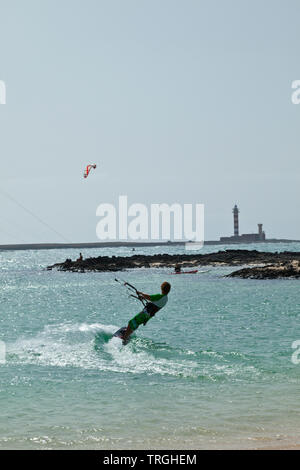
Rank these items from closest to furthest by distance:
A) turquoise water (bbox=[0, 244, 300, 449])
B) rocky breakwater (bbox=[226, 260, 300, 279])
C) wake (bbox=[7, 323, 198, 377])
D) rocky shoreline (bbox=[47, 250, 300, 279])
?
turquoise water (bbox=[0, 244, 300, 449]) → wake (bbox=[7, 323, 198, 377]) → rocky breakwater (bbox=[226, 260, 300, 279]) → rocky shoreline (bbox=[47, 250, 300, 279])

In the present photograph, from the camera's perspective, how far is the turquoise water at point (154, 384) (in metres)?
12.0

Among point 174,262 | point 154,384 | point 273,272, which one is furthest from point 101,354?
point 174,262

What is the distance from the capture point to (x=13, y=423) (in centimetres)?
1304

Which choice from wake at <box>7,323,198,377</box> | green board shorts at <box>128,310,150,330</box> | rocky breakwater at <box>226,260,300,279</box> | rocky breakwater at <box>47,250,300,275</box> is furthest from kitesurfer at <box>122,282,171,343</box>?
rocky breakwater at <box>47,250,300,275</box>

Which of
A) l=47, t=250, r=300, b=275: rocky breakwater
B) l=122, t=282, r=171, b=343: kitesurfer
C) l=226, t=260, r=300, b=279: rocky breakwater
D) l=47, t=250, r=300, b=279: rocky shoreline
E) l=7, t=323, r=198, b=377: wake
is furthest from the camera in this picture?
l=47, t=250, r=300, b=275: rocky breakwater

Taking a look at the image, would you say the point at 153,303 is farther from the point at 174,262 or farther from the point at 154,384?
the point at 174,262

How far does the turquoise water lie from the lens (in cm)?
1205

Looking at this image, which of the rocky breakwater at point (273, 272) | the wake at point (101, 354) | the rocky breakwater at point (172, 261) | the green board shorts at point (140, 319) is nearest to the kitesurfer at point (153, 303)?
the green board shorts at point (140, 319)

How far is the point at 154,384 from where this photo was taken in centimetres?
1633

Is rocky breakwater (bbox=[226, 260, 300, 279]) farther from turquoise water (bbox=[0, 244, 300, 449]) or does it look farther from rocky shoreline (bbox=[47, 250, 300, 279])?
turquoise water (bbox=[0, 244, 300, 449])

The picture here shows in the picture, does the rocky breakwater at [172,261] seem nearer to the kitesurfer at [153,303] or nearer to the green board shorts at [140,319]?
the green board shorts at [140,319]
